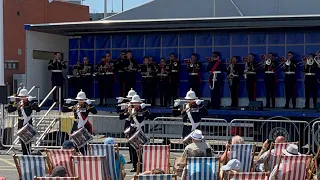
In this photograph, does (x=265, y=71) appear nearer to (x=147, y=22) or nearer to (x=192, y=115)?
(x=147, y=22)

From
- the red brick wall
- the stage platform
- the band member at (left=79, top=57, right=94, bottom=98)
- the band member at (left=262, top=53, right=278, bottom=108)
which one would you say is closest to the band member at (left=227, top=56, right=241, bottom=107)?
the band member at (left=262, top=53, right=278, bottom=108)

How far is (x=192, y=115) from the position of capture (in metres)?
13.4

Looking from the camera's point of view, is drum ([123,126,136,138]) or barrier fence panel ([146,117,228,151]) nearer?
drum ([123,126,136,138])

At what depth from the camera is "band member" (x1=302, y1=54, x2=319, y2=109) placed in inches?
698

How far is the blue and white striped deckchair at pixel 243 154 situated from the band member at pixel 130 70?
980cm

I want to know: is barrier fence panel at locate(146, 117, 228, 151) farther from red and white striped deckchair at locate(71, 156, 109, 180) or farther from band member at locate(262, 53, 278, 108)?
red and white striped deckchair at locate(71, 156, 109, 180)

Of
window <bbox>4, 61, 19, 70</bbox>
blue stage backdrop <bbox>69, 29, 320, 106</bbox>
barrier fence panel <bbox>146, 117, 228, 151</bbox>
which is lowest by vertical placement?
barrier fence panel <bbox>146, 117, 228, 151</bbox>

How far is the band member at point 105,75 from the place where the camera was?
19.9 metres

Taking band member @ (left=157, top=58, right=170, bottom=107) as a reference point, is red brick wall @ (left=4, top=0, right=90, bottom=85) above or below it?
above

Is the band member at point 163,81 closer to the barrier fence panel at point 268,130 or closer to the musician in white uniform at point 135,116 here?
the barrier fence panel at point 268,130

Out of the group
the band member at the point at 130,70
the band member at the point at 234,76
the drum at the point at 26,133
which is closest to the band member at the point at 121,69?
the band member at the point at 130,70

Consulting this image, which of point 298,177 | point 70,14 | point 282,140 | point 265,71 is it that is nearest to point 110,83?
point 265,71

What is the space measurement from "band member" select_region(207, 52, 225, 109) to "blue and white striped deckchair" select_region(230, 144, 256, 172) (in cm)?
852

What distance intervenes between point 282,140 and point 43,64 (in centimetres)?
1054
